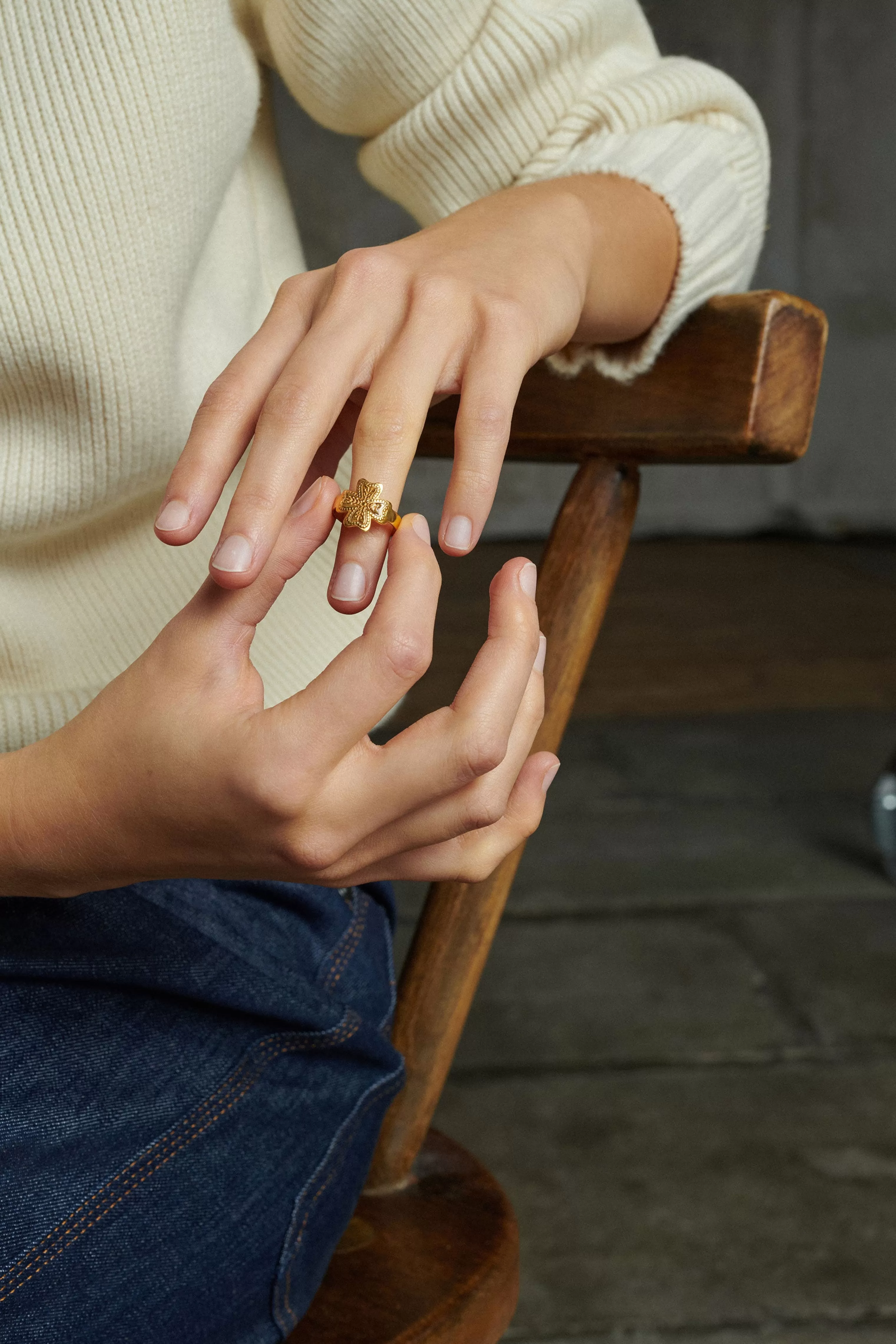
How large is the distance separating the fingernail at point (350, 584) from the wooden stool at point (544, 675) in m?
0.18

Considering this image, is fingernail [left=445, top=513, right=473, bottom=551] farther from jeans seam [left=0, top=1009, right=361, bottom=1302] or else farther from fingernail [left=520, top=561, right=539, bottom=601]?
jeans seam [left=0, top=1009, right=361, bottom=1302]

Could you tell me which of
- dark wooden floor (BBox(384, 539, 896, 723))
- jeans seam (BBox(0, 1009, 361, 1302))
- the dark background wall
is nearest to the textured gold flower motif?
jeans seam (BBox(0, 1009, 361, 1302))

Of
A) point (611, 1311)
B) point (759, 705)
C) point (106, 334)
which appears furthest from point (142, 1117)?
point (759, 705)

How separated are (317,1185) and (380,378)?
1.05ft

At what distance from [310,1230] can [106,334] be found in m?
0.38

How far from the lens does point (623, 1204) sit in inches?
Result: 43.1

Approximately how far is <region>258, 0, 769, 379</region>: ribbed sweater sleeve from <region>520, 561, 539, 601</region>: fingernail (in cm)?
17

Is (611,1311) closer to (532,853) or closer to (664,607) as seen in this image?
(532,853)

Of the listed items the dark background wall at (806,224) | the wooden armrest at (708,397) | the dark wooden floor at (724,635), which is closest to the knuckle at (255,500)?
the wooden armrest at (708,397)

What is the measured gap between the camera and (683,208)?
0.56 meters

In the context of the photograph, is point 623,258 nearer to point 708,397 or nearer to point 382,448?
point 708,397

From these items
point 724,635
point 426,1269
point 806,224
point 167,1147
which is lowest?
point 724,635

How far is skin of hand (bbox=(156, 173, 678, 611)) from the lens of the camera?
37 centimetres

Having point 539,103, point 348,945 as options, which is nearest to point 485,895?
point 348,945
